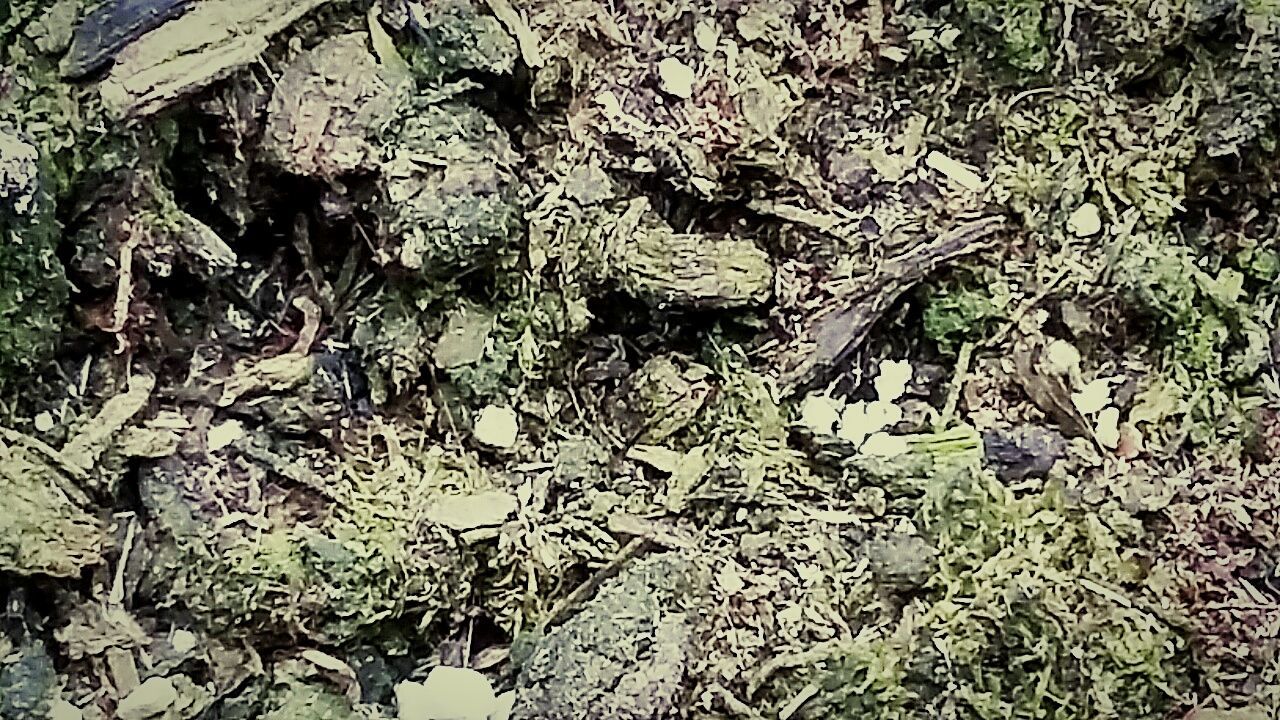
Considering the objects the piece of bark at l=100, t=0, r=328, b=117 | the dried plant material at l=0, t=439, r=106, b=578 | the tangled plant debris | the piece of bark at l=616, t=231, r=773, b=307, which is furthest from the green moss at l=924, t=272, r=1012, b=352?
the dried plant material at l=0, t=439, r=106, b=578

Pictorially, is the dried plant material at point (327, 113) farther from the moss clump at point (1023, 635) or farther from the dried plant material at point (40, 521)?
the moss clump at point (1023, 635)

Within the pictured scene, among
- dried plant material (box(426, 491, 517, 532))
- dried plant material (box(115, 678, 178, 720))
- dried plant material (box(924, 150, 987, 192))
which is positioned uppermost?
dried plant material (box(924, 150, 987, 192))

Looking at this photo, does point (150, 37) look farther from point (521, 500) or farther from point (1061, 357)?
point (1061, 357)

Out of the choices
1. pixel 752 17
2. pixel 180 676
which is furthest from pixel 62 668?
pixel 752 17

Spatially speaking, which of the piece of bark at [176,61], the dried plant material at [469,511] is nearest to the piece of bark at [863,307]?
the dried plant material at [469,511]

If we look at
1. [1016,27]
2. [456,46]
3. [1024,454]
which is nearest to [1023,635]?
[1024,454]

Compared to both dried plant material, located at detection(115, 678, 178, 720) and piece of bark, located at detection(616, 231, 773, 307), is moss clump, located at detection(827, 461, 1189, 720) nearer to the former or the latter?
piece of bark, located at detection(616, 231, 773, 307)

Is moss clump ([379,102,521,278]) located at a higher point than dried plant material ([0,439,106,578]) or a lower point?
higher

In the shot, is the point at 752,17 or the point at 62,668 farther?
the point at 752,17
